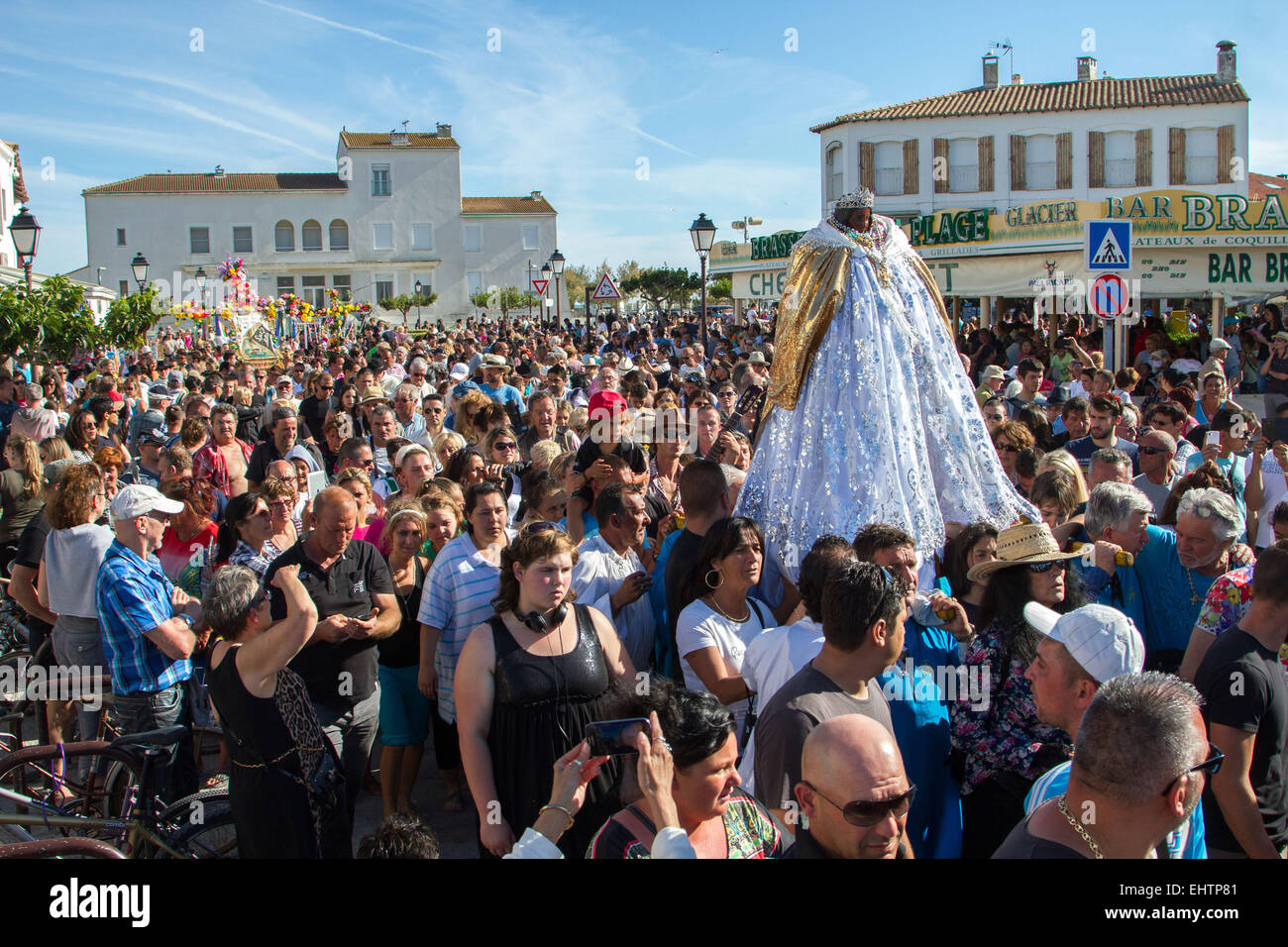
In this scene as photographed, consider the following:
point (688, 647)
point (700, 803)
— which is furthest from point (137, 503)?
point (700, 803)

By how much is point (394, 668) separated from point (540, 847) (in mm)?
2734

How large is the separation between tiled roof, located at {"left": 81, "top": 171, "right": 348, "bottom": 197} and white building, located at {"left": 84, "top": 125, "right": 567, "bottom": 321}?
5 cm

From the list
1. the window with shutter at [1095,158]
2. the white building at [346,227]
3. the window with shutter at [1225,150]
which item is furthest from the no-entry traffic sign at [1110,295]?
the white building at [346,227]

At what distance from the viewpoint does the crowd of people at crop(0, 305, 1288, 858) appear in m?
2.54

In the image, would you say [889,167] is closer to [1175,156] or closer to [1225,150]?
[1175,156]

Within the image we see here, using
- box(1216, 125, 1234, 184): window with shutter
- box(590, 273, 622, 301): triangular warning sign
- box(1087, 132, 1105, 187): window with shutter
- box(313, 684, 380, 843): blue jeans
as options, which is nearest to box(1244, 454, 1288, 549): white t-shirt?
box(313, 684, 380, 843): blue jeans

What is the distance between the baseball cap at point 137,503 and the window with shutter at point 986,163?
3934cm

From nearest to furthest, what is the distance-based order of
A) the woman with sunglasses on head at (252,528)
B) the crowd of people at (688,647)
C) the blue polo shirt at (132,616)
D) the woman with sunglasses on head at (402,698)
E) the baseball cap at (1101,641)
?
the crowd of people at (688,647), the baseball cap at (1101,641), the blue polo shirt at (132,616), the woman with sunglasses on head at (402,698), the woman with sunglasses on head at (252,528)

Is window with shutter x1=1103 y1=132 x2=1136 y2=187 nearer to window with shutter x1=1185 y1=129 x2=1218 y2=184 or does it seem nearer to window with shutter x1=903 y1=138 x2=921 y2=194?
window with shutter x1=1185 y1=129 x2=1218 y2=184

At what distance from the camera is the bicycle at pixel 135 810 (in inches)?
162

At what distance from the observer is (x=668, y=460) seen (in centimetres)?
708

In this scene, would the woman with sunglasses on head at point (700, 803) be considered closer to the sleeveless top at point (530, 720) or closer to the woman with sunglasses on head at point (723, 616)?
the sleeveless top at point (530, 720)

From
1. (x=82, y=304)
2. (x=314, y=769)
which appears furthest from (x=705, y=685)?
(x=82, y=304)
